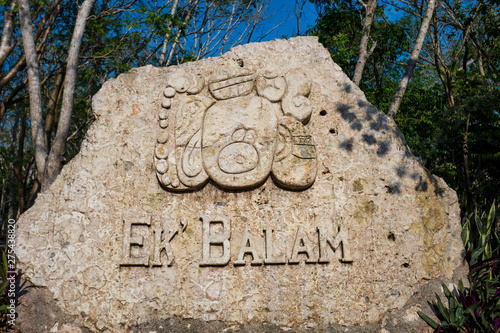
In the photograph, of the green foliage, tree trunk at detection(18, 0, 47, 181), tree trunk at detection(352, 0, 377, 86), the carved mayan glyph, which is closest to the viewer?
the green foliage

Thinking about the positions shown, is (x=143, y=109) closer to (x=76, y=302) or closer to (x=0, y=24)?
(x=76, y=302)

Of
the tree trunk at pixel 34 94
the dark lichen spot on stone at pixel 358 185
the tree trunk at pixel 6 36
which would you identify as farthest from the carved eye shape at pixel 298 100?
the tree trunk at pixel 6 36

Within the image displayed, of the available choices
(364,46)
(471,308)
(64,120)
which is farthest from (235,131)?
(364,46)

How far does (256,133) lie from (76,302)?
206cm

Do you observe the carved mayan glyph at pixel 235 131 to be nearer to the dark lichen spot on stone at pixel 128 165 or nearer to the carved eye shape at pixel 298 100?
the carved eye shape at pixel 298 100

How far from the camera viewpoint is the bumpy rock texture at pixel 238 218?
3.80m

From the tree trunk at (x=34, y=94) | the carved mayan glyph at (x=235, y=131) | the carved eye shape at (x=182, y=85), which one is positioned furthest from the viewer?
the tree trunk at (x=34, y=94)

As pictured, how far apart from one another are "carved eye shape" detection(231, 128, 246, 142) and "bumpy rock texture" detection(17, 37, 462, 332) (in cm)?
1

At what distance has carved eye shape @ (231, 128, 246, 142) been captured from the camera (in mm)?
4102

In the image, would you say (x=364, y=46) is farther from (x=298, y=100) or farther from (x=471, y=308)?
(x=471, y=308)

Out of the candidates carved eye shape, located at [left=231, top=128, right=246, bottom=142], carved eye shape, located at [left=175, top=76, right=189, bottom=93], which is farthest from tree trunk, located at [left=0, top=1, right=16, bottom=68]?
carved eye shape, located at [left=231, top=128, right=246, bottom=142]

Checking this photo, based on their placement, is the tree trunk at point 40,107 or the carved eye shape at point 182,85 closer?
the carved eye shape at point 182,85

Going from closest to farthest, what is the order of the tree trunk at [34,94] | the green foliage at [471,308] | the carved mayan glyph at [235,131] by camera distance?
→ the green foliage at [471,308]
the carved mayan glyph at [235,131]
the tree trunk at [34,94]

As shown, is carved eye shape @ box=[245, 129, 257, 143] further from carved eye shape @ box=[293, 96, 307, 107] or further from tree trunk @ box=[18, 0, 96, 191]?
tree trunk @ box=[18, 0, 96, 191]
